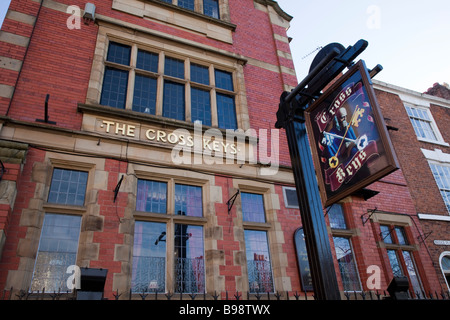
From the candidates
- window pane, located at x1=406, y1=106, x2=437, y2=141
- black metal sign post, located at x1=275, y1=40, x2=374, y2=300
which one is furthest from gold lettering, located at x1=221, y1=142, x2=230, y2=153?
window pane, located at x1=406, y1=106, x2=437, y2=141

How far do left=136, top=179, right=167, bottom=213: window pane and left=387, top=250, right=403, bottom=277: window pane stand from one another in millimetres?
6866

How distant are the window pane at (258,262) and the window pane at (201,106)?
325cm

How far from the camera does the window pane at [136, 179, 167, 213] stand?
22.7 feet

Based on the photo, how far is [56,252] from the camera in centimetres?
580

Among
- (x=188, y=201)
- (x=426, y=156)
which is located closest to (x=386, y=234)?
(x=426, y=156)

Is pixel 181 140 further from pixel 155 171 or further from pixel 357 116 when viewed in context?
pixel 357 116

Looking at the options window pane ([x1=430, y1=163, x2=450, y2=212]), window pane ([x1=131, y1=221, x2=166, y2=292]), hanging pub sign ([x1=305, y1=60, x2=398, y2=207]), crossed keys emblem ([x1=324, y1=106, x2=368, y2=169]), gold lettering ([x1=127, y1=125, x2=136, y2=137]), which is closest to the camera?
hanging pub sign ([x1=305, y1=60, x2=398, y2=207])

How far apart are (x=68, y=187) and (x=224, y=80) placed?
219 inches

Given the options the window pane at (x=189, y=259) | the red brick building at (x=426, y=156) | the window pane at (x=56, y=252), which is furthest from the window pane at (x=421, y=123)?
the window pane at (x=56, y=252)

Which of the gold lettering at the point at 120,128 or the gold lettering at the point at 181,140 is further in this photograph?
the gold lettering at the point at 181,140

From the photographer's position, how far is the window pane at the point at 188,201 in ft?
23.7

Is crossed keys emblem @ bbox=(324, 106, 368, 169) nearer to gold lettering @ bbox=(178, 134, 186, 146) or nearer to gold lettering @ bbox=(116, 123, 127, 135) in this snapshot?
gold lettering @ bbox=(178, 134, 186, 146)

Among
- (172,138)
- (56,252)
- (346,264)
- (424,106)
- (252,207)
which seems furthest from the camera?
(424,106)

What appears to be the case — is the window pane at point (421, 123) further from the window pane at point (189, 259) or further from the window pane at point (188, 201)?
the window pane at point (189, 259)
